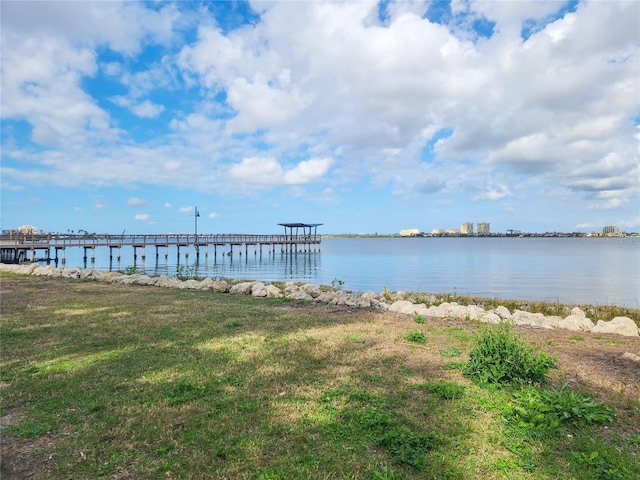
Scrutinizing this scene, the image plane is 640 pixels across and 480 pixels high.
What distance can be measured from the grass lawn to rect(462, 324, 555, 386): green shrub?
0.21m

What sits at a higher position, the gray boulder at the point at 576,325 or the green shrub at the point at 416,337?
the green shrub at the point at 416,337

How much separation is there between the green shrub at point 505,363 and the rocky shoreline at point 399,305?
281 cm

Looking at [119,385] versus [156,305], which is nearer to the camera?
[119,385]

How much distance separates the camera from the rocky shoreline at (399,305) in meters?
9.77

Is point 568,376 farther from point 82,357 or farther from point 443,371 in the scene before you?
point 82,357

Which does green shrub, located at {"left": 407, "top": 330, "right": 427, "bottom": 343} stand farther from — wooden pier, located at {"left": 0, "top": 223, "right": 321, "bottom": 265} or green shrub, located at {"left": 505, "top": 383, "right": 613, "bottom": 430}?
wooden pier, located at {"left": 0, "top": 223, "right": 321, "bottom": 265}

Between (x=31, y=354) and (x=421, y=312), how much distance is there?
9.42m

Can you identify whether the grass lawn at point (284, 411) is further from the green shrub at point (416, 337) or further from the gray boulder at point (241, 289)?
Answer: the gray boulder at point (241, 289)

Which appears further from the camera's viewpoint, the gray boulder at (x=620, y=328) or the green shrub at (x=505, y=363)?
the gray boulder at (x=620, y=328)

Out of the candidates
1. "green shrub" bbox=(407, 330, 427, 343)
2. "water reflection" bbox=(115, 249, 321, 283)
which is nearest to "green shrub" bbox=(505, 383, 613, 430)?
"green shrub" bbox=(407, 330, 427, 343)

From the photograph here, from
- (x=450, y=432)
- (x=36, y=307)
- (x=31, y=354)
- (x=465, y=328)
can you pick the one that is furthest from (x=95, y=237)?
(x=450, y=432)

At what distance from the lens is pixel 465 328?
9.01 m

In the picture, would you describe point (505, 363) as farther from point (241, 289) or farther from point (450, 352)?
point (241, 289)

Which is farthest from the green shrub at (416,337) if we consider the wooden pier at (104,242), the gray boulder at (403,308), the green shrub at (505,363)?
the wooden pier at (104,242)
